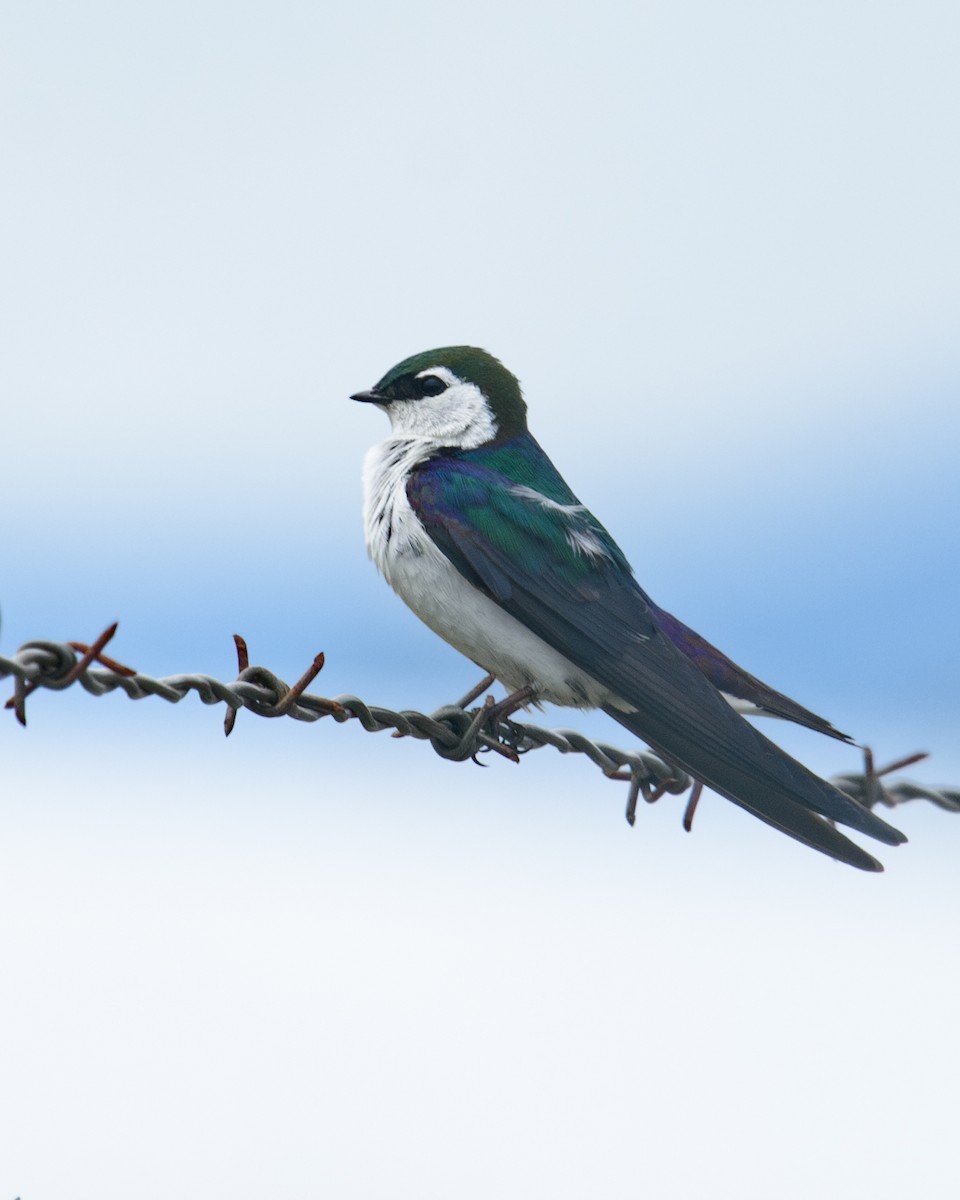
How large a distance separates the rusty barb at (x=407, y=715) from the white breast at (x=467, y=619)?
100 mm

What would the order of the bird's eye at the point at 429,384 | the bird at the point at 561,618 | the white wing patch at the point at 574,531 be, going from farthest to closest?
1. the bird's eye at the point at 429,384
2. the white wing patch at the point at 574,531
3. the bird at the point at 561,618

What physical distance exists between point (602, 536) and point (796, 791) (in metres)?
1.07

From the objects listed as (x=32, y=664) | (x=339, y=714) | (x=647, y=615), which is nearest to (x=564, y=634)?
(x=647, y=615)

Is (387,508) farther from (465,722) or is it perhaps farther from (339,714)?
(339,714)

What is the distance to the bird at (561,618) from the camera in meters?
4.09

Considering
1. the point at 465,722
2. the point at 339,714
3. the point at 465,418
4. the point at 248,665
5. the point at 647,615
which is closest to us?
the point at 248,665

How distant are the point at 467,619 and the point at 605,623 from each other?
39cm

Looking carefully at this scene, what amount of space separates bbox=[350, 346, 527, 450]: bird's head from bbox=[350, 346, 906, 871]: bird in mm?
385

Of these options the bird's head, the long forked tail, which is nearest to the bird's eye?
the bird's head

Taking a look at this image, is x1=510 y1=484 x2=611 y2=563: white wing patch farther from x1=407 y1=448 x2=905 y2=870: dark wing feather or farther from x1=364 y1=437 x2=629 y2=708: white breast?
x1=364 y1=437 x2=629 y2=708: white breast

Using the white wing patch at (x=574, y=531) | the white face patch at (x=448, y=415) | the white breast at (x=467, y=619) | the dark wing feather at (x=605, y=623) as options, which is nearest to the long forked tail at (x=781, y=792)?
the dark wing feather at (x=605, y=623)

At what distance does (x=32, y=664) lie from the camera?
222 cm

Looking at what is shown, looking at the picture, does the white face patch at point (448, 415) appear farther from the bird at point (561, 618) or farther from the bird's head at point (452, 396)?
the bird at point (561, 618)

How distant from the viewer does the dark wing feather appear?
398cm
